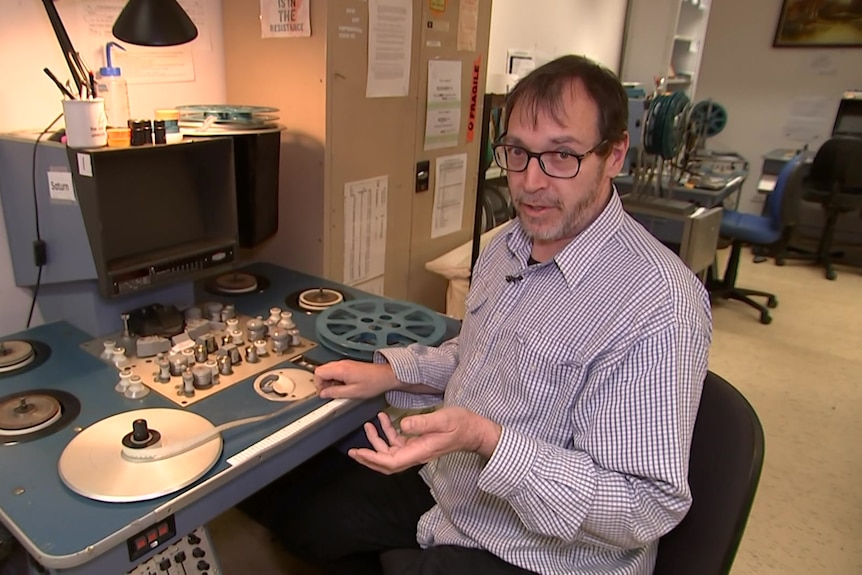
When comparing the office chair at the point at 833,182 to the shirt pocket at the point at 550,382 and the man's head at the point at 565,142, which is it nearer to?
the man's head at the point at 565,142

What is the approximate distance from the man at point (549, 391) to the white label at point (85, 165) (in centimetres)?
59

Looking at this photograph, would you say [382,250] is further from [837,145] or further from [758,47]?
[758,47]

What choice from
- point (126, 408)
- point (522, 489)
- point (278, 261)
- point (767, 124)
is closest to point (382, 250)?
point (278, 261)

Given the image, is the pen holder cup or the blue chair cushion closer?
the pen holder cup

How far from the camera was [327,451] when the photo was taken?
1.60 metres

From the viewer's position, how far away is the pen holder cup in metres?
1.17

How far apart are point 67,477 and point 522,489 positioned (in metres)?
0.69

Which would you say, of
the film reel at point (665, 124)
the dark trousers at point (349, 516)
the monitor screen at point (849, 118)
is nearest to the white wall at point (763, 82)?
the monitor screen at point (849, 118)

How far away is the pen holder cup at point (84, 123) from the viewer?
3.85ft

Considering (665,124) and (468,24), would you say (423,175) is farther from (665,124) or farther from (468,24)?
(665,124)

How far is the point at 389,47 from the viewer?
73.0 inches

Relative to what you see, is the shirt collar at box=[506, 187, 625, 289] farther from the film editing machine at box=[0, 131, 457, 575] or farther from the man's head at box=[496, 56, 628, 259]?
the film editing machine at box=[0, 131, 457, 575]

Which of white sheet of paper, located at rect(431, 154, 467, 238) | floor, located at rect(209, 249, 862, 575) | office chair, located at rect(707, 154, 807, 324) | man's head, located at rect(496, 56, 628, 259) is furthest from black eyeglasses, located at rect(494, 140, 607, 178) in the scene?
office chair, located at rect(707, 154, 807, 324)

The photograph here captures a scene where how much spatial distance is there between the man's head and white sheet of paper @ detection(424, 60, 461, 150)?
0.99 metres
